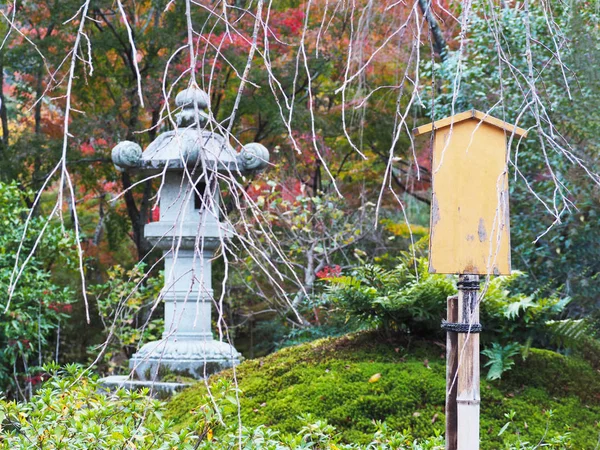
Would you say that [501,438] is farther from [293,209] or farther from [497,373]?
[293,209]

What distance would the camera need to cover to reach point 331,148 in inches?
398

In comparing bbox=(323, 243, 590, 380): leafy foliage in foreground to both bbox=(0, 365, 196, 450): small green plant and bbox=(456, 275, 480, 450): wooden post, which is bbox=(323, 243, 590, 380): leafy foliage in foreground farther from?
bbox=(0, 365, 196, 450): small green plant

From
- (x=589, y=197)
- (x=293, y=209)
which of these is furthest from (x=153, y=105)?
(x=589, y=197)

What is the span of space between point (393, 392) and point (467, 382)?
1.07m

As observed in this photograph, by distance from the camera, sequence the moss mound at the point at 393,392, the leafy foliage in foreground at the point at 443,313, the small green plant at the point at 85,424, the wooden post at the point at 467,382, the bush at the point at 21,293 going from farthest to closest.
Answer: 1. the bush at the point at 21,293
2. the leafy foliage in foreground at the point at 443,313
3. the moss mound at the point at 393,392
4. the wooden post at the point at 467,382
5. the small green plant at the point at 85,424

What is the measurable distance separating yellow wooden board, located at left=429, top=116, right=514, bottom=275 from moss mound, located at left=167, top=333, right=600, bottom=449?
104 cm

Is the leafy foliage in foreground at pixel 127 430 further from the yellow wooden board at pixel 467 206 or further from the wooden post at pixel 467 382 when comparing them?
the yellow wooden board at pixel 467 206

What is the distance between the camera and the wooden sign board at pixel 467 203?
2.67 m

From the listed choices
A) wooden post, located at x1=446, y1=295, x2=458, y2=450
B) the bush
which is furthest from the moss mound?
the bush

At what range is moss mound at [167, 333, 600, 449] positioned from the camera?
3.46 m

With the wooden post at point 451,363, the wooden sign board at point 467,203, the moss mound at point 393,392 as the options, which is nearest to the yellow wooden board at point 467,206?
the wooden sign board at point 467,203

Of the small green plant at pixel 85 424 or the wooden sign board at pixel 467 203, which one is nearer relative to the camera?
the small green plant at pixel 85 424

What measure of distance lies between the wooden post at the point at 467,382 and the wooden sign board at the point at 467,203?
10 cm

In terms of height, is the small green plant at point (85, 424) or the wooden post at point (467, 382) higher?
the wooden post at point (467, 382)
